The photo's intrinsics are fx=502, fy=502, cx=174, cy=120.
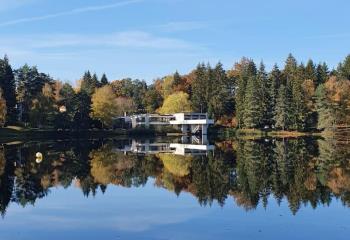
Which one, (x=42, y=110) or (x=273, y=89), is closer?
(x=42, y=110)

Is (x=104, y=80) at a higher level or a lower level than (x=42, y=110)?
higher

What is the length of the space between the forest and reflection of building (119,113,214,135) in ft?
9.17

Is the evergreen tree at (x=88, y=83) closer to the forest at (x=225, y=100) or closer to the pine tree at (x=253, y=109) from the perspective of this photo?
the forest at (x=225, y=100)

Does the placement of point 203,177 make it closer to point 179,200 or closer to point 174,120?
point 179,200

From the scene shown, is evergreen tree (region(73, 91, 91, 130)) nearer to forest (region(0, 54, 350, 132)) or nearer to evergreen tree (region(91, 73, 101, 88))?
forest (region(0, 54, 350, 132))

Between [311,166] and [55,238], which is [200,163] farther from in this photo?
[55,238]

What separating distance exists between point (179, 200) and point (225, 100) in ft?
294

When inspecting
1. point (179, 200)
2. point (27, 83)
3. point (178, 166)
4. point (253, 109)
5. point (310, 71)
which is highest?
point (310, 71)

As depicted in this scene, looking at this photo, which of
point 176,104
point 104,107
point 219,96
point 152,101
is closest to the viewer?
point 104,107

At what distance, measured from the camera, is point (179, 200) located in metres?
23.5

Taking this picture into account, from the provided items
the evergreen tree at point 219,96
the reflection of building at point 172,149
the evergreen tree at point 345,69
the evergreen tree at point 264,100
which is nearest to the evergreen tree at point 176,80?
the evergreen tree at point 219,96

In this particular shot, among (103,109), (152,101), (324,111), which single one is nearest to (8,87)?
(103,109)

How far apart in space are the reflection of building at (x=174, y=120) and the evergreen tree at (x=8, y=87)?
96.2 ft

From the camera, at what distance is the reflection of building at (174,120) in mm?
109037
